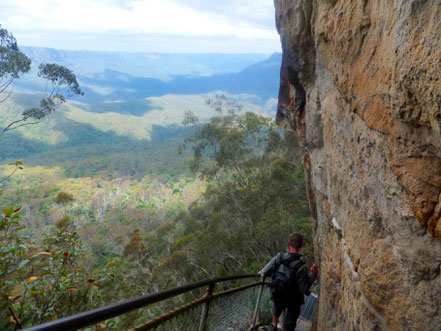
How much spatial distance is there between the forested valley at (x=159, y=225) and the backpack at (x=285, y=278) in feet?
5.59

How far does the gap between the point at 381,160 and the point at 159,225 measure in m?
35.4

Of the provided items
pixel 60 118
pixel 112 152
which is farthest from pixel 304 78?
pixel 60 118

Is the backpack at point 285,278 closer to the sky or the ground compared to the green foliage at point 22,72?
closer to the ground

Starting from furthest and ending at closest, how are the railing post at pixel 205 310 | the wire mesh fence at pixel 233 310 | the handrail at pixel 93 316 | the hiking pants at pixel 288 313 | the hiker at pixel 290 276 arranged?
1. the hiking pants at pixel 288 313
2. the hiker at pixel 290 276
3. the wire mesh fence at pixel 233 310
4. the railing post at pixel 205 310
5. the handrail at pixel 93 316

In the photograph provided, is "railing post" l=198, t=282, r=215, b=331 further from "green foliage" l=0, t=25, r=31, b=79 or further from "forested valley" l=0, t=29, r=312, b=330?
"green foliage" l=0, t=25, r=31, b=79

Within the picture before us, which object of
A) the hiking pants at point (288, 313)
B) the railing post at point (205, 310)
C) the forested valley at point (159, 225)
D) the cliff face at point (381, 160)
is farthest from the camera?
the hiking pants at point (288, 313)

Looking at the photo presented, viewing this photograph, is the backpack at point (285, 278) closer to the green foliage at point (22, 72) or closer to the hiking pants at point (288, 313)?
the hiking pants at point (288, 313)

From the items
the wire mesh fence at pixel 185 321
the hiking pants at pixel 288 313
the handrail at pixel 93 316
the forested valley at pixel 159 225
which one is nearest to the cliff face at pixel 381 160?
the hiking pants at pixel 288 313

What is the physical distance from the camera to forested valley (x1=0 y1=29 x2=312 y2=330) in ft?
11.7

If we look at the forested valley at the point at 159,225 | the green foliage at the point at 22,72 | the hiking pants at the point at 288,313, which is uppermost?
the green foliage at the point at 22,72

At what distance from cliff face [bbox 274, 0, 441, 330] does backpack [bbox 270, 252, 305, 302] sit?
43 cm

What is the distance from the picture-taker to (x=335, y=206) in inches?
133

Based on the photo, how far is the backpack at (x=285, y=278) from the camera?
3471 mm

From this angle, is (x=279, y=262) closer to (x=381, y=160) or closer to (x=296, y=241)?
(x=296, y=241)
